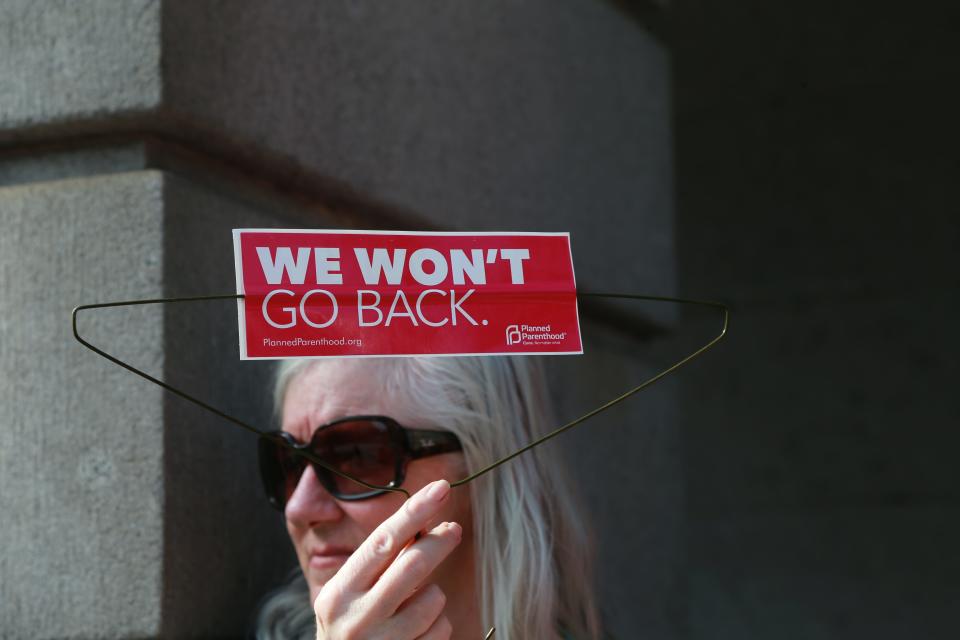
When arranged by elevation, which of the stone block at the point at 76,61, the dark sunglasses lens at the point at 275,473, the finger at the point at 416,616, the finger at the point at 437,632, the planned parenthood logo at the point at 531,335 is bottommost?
the finger at the point at 437,632

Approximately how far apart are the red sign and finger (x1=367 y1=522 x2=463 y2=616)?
26 centimetres

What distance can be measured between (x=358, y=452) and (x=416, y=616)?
0.52 metres

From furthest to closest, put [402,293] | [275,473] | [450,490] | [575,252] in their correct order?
[575,252] → [275,473] → [450,490] → [402,293]

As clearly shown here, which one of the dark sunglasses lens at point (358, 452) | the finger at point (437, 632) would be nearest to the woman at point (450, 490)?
the dark sunglasses lens at point (358, 452)

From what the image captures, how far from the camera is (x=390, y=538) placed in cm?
170

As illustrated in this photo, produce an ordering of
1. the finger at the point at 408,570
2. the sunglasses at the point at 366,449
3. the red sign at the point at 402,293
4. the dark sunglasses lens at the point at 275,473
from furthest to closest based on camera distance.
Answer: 1. the dark sunglasses lens at the point at 275,473
2. the sunglasses at the point at 366,449
3. the finger at the point at 408,570
4. the red sign at the point at 402,293

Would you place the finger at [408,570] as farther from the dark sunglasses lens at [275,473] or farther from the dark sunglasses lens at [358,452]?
the dark sunglasses lens at [275,473]

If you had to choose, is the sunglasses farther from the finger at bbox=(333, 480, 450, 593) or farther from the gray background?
the finger at bbox=(333, 480, 450, 593)

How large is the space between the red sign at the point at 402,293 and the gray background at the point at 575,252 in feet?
2.55

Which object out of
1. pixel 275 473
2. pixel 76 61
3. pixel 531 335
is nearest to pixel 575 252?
pixel 275 473

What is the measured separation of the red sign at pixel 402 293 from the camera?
160 centimetres

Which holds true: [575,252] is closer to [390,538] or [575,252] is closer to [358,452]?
[358,452]

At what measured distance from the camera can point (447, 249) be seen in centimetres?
167

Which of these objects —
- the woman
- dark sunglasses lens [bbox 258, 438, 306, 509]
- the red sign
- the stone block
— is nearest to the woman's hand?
the red sign
